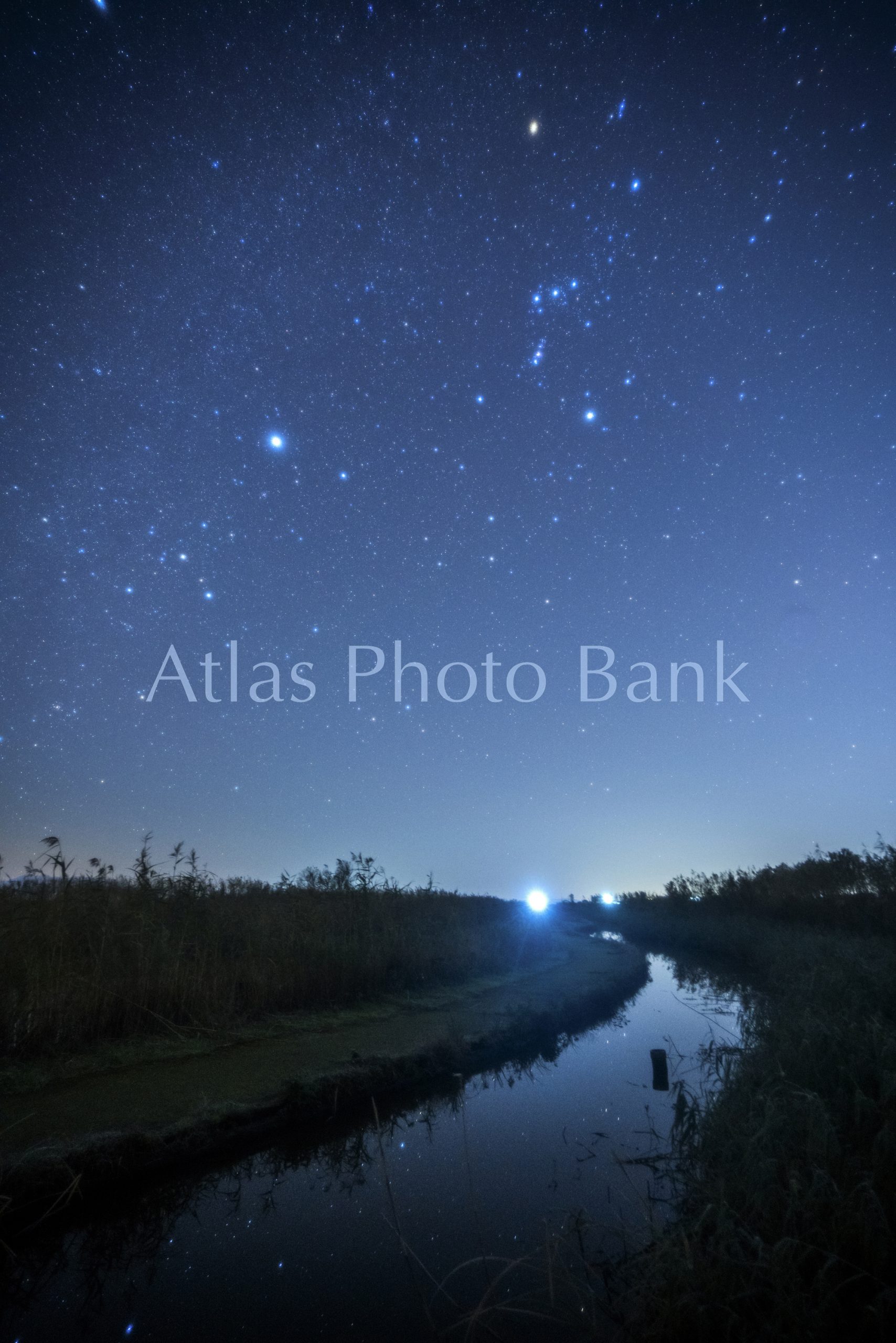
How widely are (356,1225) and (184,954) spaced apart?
535 cm

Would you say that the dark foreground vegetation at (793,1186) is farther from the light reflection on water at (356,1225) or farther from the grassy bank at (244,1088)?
the grassy bank at (244,1088)

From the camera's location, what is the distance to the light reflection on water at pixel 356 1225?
122 inches

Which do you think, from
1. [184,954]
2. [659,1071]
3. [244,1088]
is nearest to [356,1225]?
[244,1088]

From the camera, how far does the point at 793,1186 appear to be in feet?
9.37

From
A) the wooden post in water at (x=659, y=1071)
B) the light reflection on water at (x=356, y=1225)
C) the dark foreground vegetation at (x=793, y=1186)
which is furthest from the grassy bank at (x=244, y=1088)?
the dark foreground vegetation at (x=793, y=1186)

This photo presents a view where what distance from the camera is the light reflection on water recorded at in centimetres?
310

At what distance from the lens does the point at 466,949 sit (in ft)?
42.8

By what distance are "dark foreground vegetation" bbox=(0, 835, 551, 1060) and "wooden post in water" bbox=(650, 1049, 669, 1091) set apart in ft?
17.1

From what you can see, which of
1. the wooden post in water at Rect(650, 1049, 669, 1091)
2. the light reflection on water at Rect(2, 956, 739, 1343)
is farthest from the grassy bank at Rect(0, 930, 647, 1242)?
the wooden post in water at Rect(650, 1049, 669, 1091)

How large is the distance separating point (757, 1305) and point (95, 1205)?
14.0 ft

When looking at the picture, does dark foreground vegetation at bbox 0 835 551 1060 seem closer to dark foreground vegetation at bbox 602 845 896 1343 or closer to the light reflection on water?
the light reflection on water

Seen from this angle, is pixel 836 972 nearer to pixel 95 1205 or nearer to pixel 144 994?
pixel 95 1205

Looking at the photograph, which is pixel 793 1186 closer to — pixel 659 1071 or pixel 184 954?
pixel 659 1071

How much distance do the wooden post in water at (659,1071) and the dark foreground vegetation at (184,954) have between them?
17.1ft
